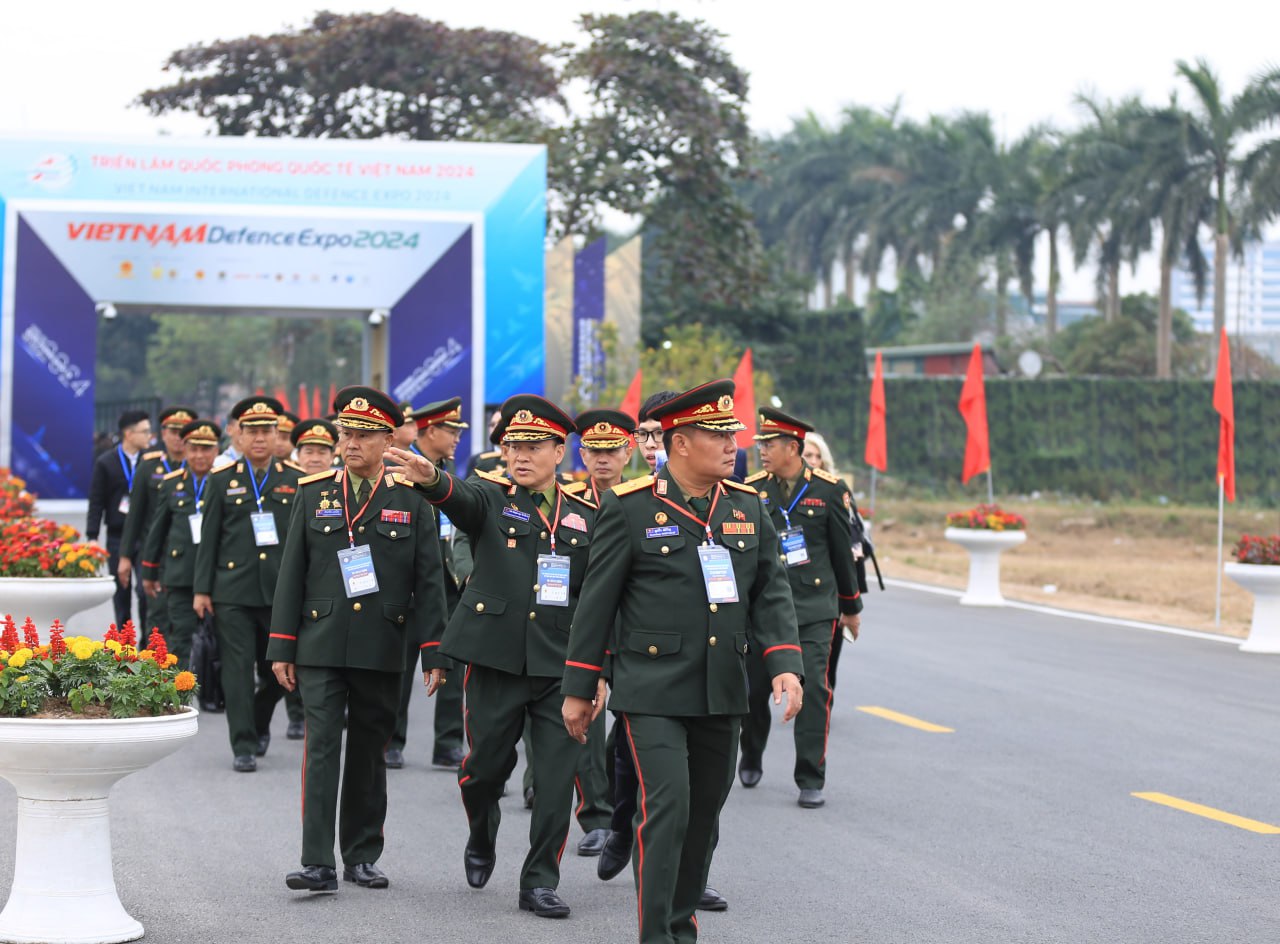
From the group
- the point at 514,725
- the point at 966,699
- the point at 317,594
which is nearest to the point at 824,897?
the point at 514,725

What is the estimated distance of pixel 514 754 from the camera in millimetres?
7465

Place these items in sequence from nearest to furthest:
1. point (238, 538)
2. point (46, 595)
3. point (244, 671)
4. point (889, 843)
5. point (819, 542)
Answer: point (889, 843), point (819, 542), point (244, 671), point (238, 538), point (46, 595)

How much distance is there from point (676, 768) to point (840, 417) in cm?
5148

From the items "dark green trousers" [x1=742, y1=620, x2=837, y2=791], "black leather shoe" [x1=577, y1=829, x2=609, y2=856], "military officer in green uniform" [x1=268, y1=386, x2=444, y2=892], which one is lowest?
"black leather shoe" [x1=577, y1=829, x2=609, y2=856]

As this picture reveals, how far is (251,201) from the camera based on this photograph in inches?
1146

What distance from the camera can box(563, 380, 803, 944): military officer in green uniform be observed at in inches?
241

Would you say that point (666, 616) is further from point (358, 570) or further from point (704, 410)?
point (358, 570)

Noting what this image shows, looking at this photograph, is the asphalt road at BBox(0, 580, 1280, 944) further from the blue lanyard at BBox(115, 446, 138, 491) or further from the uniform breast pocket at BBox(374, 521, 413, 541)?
the blue lanyard at BBox(115, 446, 138, 491)

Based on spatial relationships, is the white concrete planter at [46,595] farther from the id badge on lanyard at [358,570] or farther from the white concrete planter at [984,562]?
the white concrete planter at [984,562]

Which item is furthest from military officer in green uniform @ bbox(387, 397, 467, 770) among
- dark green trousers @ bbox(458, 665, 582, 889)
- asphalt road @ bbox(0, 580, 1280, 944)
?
dark green trousers @ bbox(458, 665, 582, 889)

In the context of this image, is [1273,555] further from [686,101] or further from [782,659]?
[686,101]

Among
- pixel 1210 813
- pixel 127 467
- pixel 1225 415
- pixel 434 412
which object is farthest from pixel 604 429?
pixel 1225 415

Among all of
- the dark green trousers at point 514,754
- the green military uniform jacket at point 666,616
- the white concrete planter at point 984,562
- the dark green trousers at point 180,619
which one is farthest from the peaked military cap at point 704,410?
the white concrete planter at point 984,562

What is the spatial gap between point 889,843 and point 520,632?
7.43 ft
